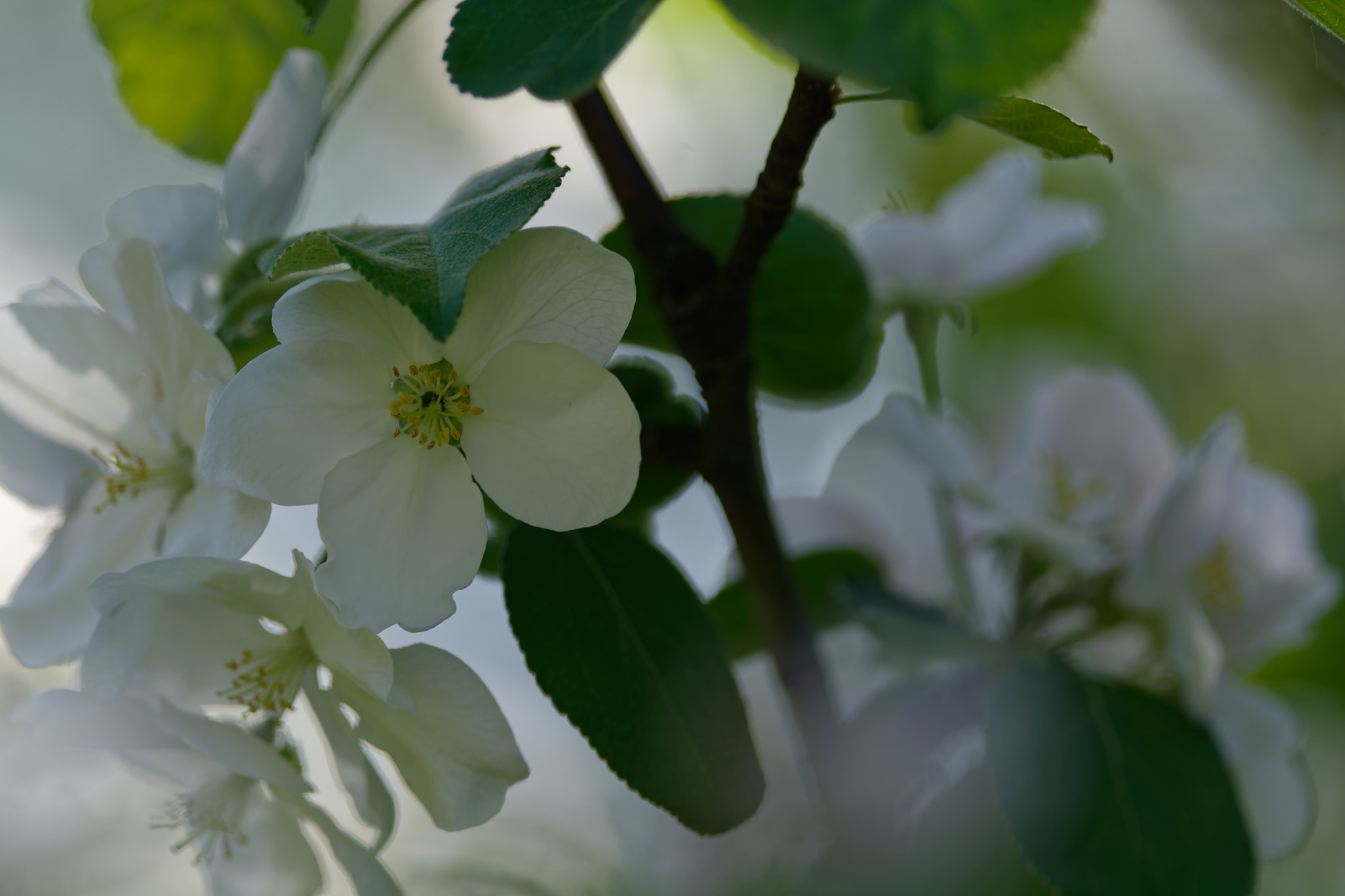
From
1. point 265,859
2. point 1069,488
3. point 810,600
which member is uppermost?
point 1069,488

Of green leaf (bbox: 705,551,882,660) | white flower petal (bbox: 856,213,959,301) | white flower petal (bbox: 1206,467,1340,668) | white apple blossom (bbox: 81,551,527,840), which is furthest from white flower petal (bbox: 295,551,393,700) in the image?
white flower petal (bbox: 1206,467,1340,668)

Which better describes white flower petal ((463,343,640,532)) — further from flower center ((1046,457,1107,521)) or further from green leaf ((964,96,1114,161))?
flower center ((1046,457,1107,521))

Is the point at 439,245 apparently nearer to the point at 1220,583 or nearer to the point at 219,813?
the point at 219,813

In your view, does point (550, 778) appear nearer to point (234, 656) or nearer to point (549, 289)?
point (234, 656)

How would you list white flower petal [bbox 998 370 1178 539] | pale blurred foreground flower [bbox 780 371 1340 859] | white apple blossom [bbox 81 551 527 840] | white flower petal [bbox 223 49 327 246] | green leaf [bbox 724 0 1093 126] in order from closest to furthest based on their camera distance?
green leaf [bbox 724 0 1093 126]
white apple blossom [bbox 81 551 527 840]
white flower petal [bbox 223 49 327 246]
pale blurred foreground flower [bbox 780 371 1340 859]
white flower petal [bbox 998 370 1178 539]

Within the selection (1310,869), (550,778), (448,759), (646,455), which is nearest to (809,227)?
(646,455)

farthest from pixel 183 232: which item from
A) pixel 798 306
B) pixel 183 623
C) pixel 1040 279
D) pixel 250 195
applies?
pixel 1040 279
